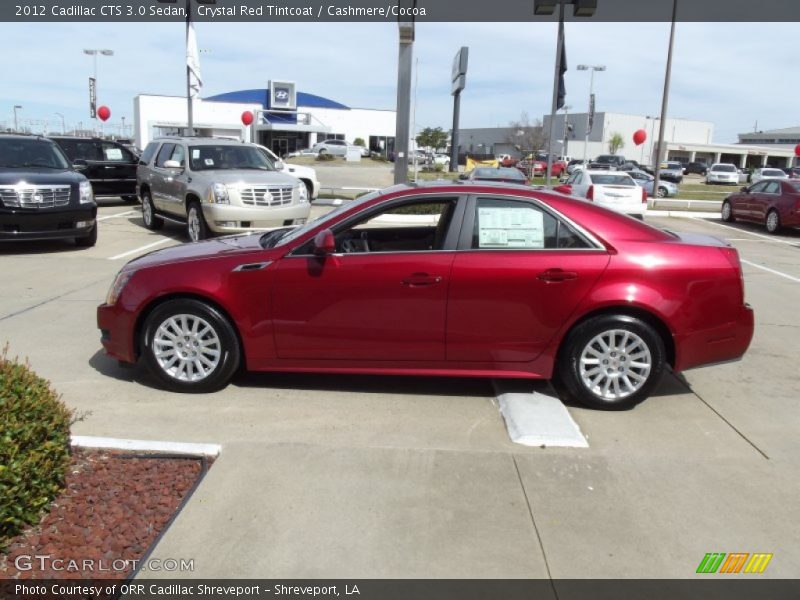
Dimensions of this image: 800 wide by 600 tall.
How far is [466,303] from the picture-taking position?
4.64 metres

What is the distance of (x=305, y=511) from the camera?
11.0 feet

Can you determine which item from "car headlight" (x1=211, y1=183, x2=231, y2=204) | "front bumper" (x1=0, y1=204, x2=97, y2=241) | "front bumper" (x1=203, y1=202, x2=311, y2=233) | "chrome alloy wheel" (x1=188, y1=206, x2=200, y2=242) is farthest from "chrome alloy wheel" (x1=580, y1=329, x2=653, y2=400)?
"front bumper" (x1=0, y1=204, x2=97, y2=241)

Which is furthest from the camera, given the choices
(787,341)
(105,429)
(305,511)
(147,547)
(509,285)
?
(787,341)

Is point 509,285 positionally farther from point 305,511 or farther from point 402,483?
point 305,511

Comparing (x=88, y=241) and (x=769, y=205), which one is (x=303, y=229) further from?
(x=769, y=205)

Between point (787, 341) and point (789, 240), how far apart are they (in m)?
11.0

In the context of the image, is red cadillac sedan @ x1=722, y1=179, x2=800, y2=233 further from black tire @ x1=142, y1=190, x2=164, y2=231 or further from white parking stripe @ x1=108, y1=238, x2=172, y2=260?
black tire @ x1=142, y1=190, x2=164, y2=231

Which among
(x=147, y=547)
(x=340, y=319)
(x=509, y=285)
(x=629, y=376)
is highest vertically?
(x=509, y=285)

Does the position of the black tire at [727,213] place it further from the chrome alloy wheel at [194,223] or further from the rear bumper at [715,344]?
the rear bumper at [715,344]

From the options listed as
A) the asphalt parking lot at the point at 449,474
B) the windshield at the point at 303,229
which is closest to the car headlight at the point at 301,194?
the asphalt parking lot at the point at 449,474

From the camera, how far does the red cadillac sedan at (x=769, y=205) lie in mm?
16828

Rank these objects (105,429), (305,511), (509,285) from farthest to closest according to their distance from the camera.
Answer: (509,285) < (105,429) < (305,511)

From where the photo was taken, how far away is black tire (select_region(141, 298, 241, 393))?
479 centimetres

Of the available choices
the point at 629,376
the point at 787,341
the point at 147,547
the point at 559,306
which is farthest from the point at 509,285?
the point at 787,341
